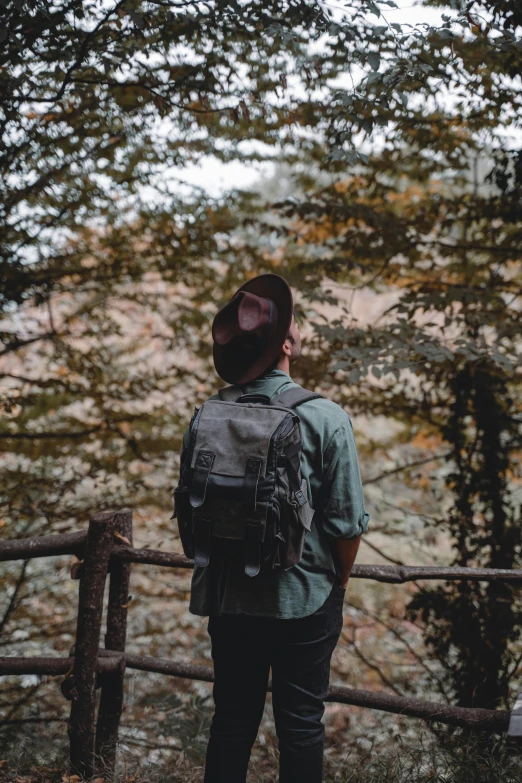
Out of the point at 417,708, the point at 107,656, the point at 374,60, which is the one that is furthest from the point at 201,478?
the point at 374,60

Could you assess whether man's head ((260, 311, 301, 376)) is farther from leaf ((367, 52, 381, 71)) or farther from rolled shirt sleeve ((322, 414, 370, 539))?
leaf ((367, 52, 381, 71))

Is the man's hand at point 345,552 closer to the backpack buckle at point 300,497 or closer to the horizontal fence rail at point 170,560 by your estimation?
the backpack buckle at point 300,497

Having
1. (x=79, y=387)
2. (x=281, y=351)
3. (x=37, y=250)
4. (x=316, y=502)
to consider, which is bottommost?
(x=316, y=502)

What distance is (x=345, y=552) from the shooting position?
6.79 feet

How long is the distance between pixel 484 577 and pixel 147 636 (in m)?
5.32

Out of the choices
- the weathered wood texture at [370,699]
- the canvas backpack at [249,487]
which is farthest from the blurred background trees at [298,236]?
the canvas backpack at [249,487]

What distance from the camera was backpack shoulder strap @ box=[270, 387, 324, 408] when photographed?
1992 millimetres

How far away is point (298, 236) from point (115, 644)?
3420 millimetres

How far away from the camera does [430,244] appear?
451 cm

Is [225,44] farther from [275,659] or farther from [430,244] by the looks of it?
[275,659]

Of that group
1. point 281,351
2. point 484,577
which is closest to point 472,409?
point 484,577

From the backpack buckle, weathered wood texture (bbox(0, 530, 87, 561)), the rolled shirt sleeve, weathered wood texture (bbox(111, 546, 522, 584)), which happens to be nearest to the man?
the rolled shirt sleeve

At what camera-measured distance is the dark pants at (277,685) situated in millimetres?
1995

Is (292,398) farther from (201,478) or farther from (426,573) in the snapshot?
(426,573)
